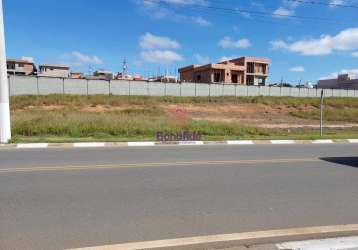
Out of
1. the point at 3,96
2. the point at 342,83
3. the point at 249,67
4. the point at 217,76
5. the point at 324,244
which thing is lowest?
the point at 324,244

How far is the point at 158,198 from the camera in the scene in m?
5.68

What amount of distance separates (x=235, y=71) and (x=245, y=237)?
8871 cm

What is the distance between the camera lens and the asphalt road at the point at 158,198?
4.21 metres

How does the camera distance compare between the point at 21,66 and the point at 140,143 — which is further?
the point at 21,66

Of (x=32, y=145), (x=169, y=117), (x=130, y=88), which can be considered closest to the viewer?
(x=32, y=145)

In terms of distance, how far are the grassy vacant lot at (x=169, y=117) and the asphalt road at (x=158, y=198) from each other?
7.42 meters

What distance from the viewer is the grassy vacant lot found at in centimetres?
1698

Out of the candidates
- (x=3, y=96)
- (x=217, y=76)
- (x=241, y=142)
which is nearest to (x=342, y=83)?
(x=217, y=76)

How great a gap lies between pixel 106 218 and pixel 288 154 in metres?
8.49

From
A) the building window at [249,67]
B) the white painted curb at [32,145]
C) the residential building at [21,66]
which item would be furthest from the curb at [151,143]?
the residential building at [21,66]

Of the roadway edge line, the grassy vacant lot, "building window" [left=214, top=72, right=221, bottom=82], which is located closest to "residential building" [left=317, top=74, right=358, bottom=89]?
"building window" [left=214, top=72, right=221, bottom=82]

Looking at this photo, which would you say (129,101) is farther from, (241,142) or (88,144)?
(88,144)

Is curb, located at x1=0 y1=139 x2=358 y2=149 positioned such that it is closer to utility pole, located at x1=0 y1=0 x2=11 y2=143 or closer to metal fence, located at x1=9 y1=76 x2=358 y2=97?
utility pole, located at x1=0 y1=0 x2=11 y2=143

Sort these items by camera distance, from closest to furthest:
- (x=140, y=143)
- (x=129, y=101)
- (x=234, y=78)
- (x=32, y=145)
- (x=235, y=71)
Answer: (x=32, y=145), (x=140, y=143), (x=129, y=101), (x=235, y=71), (x=234, y=78)
